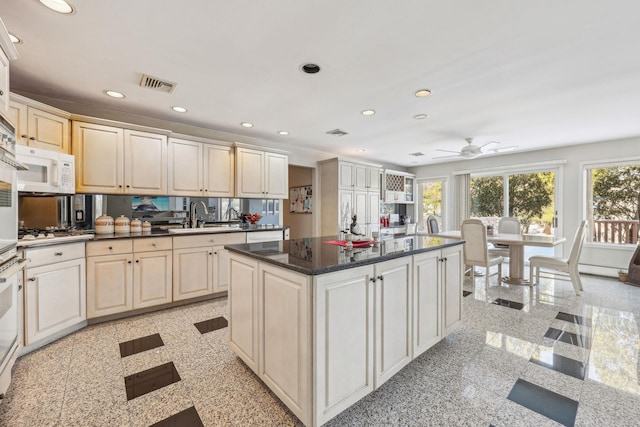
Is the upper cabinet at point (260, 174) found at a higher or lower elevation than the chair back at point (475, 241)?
higher

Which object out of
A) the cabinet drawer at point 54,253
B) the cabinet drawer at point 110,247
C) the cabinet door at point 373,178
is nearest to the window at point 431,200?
the cabinet door at point 373,178

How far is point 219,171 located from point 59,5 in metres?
2.37

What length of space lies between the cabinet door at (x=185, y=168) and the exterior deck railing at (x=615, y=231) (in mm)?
6750

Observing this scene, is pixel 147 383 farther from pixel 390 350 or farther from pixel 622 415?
pixel 622 415

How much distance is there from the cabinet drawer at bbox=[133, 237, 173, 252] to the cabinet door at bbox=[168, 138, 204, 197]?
679 mm

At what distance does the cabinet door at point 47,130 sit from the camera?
95.9 inches

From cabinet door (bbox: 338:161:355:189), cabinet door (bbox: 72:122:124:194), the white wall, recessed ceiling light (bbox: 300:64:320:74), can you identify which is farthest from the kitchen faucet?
the white wall

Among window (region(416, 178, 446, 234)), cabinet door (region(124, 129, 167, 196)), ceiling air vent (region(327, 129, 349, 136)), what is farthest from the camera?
window (region(416, 178, 446, 234))

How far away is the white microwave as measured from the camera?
7.69 feet

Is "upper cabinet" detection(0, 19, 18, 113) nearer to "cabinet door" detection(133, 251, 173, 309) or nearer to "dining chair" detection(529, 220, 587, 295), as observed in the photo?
"cabinet door" detection(133, 251, 173, 309)

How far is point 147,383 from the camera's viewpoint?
6.01 feet

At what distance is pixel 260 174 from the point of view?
423cm

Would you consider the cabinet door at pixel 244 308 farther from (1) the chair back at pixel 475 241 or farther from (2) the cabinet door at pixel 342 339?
(1) the chair back at pixel 475 241

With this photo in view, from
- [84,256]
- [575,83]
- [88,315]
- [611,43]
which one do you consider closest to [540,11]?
[611,43]
